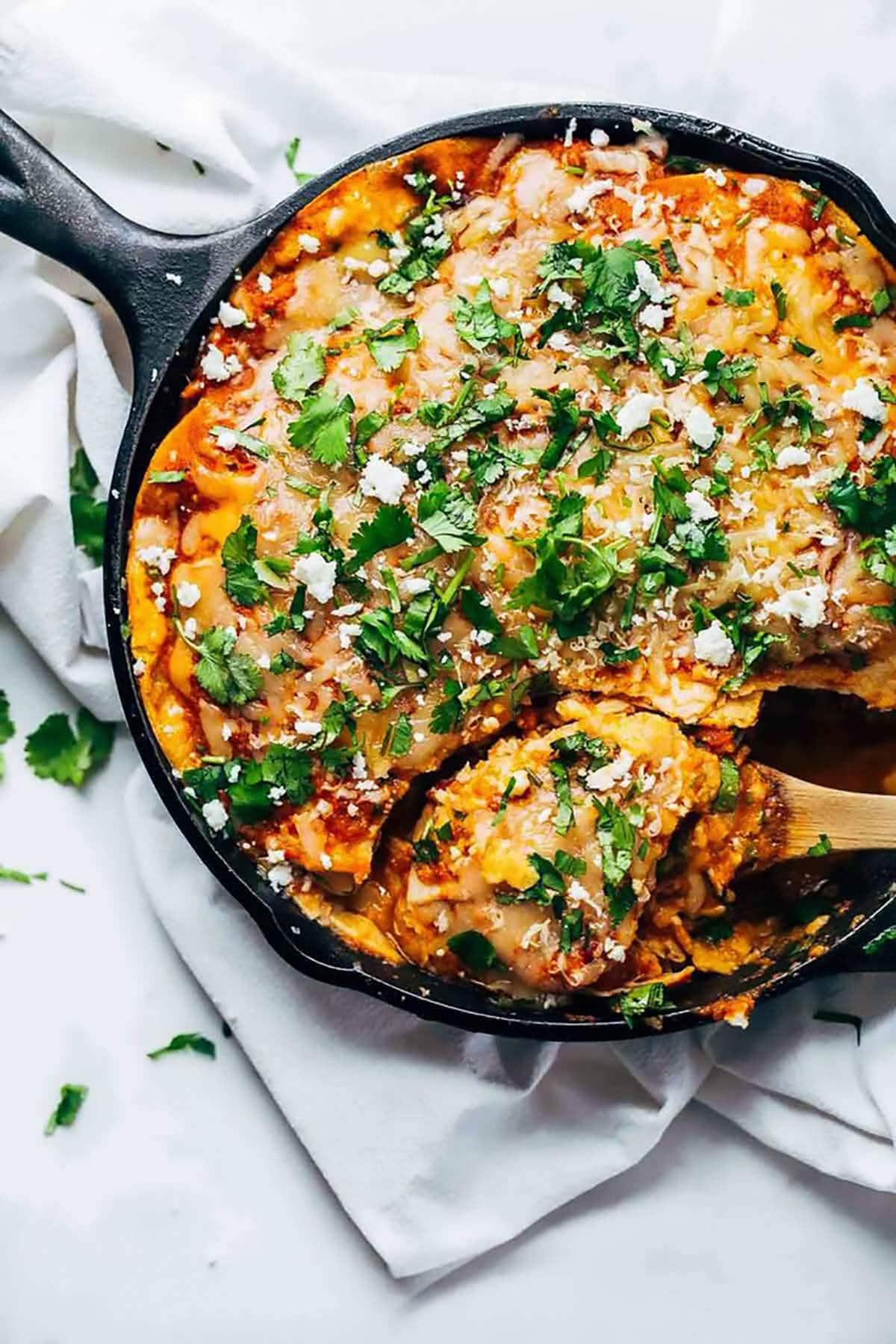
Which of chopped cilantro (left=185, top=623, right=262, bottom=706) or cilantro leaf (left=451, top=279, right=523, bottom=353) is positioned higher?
cilantro leaf (left=451, top=279, right=523, bottom=353)

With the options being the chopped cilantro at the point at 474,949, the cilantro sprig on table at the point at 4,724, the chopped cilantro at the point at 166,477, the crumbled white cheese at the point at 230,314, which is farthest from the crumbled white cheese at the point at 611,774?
the cilantro sprig on table at the point at 4,724

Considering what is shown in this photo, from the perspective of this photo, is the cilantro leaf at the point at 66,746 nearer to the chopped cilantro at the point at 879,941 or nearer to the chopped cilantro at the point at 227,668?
the chopped cilantro at the point at 227,668

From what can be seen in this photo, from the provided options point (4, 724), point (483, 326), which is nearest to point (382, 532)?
point (483, 326)

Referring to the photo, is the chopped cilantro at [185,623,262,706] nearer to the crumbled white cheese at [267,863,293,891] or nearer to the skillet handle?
the crumbled white cheese at [267,863,293,891]

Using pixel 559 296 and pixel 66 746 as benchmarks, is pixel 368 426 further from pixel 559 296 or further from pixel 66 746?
pixel 66 746

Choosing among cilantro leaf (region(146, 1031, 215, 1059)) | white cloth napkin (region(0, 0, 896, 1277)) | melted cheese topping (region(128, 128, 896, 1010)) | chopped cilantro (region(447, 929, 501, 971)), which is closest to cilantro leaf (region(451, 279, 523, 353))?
melted cheese topping (region(128, 128, 896, 1010))

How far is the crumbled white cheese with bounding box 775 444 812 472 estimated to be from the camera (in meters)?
2.35

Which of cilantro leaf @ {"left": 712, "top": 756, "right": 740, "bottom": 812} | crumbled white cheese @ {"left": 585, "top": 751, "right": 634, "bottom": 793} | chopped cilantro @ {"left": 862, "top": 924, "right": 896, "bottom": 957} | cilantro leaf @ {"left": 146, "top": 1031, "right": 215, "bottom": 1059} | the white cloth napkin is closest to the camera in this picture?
crumbled white cheese @ {"left": 585, "top": 751, "right": 634, "bottom": 793}

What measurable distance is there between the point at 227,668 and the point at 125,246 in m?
0.68

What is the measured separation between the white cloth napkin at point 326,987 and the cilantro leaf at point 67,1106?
0.34 m

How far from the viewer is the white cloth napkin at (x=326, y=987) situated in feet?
9.55

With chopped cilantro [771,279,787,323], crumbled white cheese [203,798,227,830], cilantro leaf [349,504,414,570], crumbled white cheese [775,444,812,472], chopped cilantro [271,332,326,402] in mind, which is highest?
chopped cilantro [771,279,787,323]

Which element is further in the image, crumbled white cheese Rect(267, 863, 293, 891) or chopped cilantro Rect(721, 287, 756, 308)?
crumbled white cheese Rect(267, 863, 293, 891)

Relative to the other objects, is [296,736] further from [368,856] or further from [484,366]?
[484,366]
